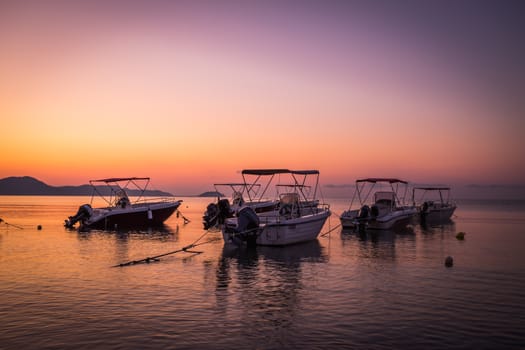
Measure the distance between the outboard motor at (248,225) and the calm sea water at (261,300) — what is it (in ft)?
4.11

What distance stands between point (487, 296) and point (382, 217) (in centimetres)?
2544

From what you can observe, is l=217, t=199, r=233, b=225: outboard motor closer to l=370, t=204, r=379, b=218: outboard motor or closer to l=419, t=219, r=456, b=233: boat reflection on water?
l=370, t=204, r=379, b=218: outboard motor

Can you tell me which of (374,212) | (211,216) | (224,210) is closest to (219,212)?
(224,210)

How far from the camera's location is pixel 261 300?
14.0 meters

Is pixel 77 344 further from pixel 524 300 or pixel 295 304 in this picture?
pixel 524 300

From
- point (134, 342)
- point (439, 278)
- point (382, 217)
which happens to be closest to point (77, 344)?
point (134, 342)

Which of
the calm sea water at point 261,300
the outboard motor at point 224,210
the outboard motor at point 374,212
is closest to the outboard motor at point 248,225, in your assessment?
the calm sea water at point 261,300

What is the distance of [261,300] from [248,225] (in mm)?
12630

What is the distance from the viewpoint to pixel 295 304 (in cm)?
1351

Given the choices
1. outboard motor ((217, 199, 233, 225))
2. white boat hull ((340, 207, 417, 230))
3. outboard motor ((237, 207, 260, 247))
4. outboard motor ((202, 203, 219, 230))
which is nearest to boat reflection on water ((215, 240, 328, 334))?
outboard motor ((237, 207, 260, 247))

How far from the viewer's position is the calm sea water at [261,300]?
1038 centimetres

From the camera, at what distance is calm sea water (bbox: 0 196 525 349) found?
10.4 m

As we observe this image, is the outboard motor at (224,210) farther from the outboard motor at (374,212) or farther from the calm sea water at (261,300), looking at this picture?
the calm sea water at (261,300)

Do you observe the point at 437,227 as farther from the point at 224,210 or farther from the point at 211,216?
the point at 211,216
